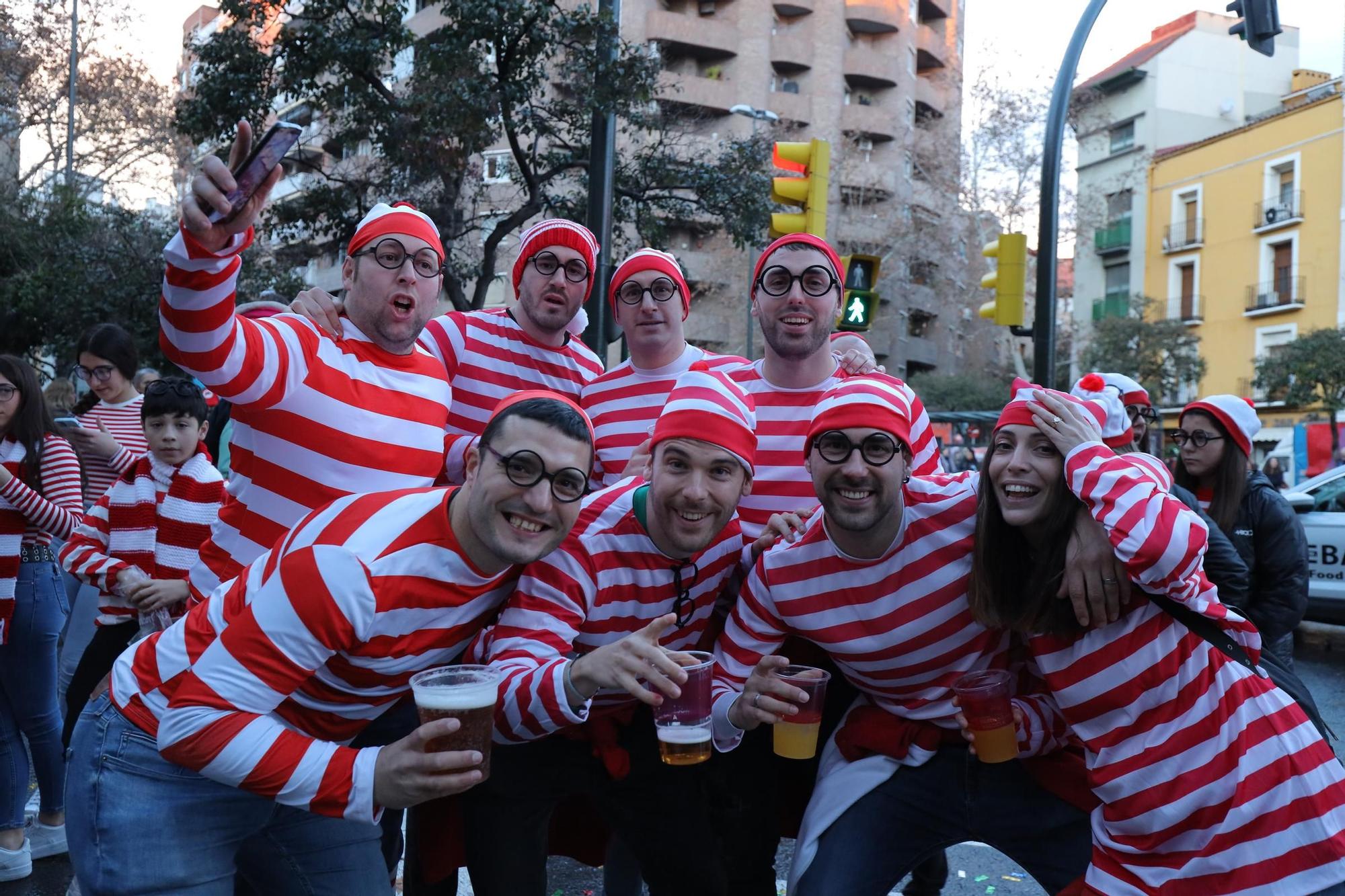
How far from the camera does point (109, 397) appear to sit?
591 centimetres

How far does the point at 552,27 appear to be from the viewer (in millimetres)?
12094

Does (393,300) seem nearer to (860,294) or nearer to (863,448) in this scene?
(863,448)

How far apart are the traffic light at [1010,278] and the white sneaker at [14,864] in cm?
851

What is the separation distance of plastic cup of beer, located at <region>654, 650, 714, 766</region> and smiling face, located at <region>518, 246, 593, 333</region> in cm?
187

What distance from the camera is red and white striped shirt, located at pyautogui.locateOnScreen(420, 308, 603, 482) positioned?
433cm

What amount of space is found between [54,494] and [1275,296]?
37.7 m

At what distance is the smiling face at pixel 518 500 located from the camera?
8.66 feet

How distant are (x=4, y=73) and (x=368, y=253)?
84.8 feet

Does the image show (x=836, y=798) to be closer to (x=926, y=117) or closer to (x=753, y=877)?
(x=753, y=877)

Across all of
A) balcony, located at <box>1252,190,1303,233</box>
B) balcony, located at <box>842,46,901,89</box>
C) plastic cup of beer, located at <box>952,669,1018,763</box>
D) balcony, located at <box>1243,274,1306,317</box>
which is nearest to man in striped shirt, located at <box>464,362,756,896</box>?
plastic cup of beer, located at <box>952,669,1018,763</box>

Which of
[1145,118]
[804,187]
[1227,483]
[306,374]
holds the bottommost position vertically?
[1227,483]

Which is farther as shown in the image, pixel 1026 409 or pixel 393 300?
pixel 393 300

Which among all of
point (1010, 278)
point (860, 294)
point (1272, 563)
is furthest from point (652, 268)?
point (1010, 278)

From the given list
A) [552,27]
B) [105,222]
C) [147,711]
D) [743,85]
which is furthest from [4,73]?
[147,711]
